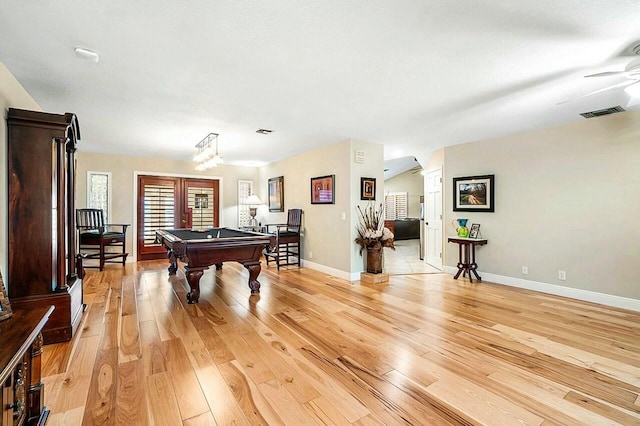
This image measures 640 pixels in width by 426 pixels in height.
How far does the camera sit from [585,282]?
3.92 m

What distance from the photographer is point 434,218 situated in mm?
6160

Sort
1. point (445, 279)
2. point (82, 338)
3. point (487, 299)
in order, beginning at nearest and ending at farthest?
point (82, 338) < point (487, 299) < point (445, 279)

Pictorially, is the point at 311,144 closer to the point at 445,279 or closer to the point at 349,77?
the point at 349,77

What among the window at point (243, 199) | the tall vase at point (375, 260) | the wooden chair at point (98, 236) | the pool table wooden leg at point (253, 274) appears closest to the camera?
the pool table wooden leg at point (253, 274)

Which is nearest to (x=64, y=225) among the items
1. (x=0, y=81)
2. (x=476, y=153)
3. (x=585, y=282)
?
(x=0, y=81)

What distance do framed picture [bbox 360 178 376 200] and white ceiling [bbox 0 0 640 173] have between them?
1.18 meters

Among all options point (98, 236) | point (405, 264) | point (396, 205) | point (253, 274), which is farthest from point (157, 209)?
point (396, 205)

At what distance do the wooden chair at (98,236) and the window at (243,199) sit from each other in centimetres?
261

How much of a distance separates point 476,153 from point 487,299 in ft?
8.28

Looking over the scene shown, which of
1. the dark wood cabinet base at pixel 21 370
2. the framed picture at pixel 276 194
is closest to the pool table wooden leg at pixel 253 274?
the dark wood cabinet base at pixel 21 370

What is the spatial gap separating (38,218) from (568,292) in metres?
6.16

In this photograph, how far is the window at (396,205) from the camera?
1162cm

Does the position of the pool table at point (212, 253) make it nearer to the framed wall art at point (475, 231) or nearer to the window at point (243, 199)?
the framed wall art at point (475, 231)

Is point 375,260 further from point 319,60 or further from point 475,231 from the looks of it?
point 319,60
